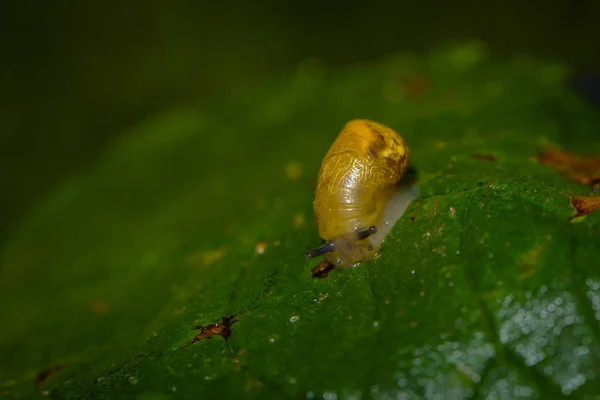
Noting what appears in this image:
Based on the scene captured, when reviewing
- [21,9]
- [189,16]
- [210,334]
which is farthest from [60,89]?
[210,334]

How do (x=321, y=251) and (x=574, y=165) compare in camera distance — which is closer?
(x=321, y=251)

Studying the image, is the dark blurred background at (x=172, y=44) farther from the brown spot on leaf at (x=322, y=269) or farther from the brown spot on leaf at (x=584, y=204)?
the brown spot on leaf at (x=584, y=204)

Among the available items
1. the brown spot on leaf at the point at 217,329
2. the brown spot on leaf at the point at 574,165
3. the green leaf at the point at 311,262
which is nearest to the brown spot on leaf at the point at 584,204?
the green leaf at the point at 311,262

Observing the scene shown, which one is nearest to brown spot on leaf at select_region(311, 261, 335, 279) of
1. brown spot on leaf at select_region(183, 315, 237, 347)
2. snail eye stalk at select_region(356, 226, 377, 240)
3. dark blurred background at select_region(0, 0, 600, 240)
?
snail eye stalk at select_region(356, 226, 377, 240)

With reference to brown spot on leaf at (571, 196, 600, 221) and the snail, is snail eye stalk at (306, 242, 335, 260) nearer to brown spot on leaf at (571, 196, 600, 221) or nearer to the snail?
the snail

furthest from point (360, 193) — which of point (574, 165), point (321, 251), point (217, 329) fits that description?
point (574, 165)

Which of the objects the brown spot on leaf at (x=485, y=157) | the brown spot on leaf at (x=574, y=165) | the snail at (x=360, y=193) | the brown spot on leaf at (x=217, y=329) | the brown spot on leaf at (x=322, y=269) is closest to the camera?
the brown spot on leaf at (x=217, y=329)

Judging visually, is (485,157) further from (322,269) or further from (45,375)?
(45,375)
